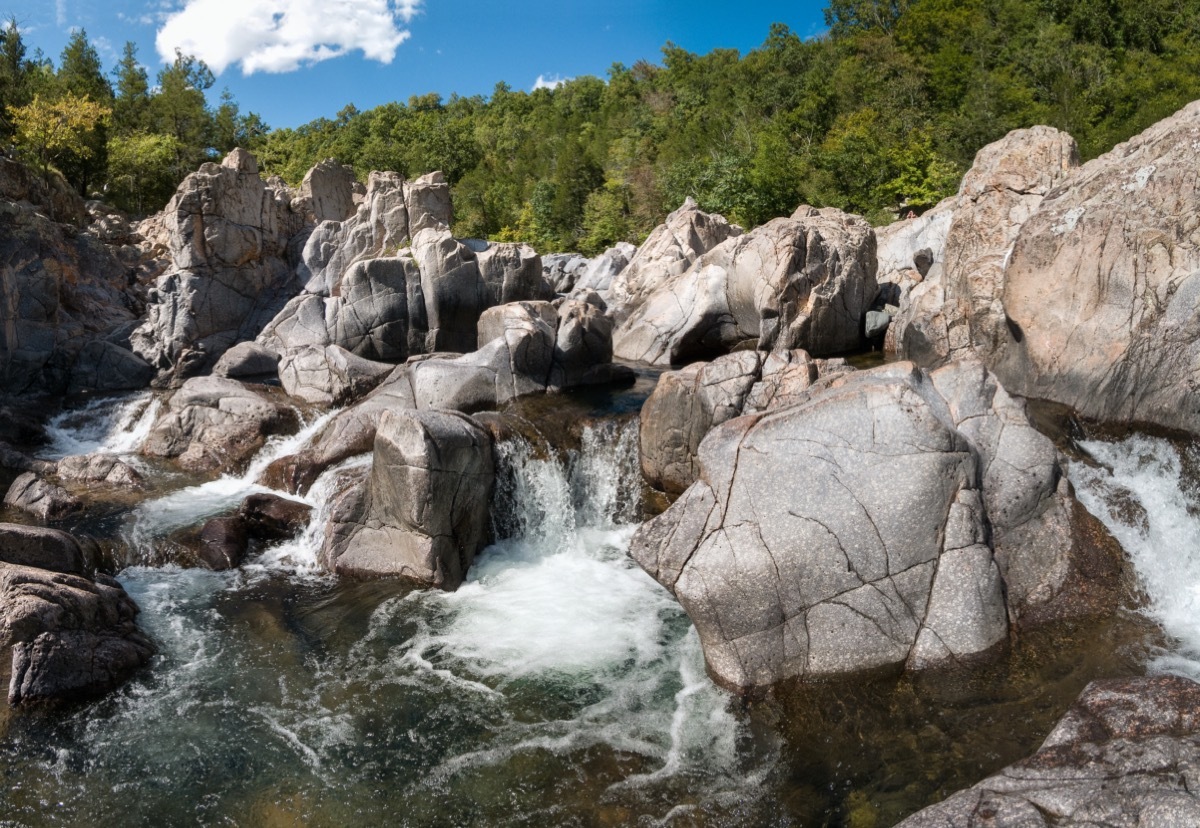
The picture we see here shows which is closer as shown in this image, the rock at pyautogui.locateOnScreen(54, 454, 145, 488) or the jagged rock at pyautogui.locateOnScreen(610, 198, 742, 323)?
the rock at pyautogui.locateOnScreen(54, 454, 145, 488)

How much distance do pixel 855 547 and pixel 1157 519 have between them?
5433 mm

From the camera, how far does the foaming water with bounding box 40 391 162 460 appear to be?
67.1 feet

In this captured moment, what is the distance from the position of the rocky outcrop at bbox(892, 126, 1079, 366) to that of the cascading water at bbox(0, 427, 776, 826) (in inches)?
428

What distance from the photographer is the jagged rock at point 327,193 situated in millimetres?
33750

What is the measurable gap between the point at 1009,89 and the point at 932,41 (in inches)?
580

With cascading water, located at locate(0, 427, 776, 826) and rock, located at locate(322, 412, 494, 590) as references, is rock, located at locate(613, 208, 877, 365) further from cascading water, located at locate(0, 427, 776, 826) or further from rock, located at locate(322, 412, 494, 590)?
rock, located at locate(322, 412, 494, 590)

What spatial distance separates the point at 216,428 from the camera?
1931 centimetres

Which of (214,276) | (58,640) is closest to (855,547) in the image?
(58,640)

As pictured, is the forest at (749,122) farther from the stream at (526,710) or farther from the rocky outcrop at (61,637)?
the rocky outcrop at (61,637)

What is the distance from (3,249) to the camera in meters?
23.2

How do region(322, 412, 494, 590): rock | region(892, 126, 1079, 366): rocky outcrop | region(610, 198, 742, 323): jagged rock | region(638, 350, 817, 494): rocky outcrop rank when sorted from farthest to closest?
region(610, 198, 742, 323): jagged rock → region(892, 126, 1079, 366): rocky outcrop → region(638, 350, 817, 494): rocky outcrop → region(322, 412, 494, 590): rock

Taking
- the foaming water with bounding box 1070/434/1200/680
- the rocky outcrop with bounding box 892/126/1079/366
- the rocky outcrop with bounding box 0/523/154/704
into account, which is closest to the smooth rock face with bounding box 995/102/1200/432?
the foaming water with bounding box 1070/434/1200/680

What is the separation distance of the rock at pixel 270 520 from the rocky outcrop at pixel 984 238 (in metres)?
14.8

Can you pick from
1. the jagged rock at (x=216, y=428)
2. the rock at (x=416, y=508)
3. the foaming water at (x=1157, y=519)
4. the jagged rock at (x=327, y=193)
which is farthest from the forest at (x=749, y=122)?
the rock at (x=416, y=508)
